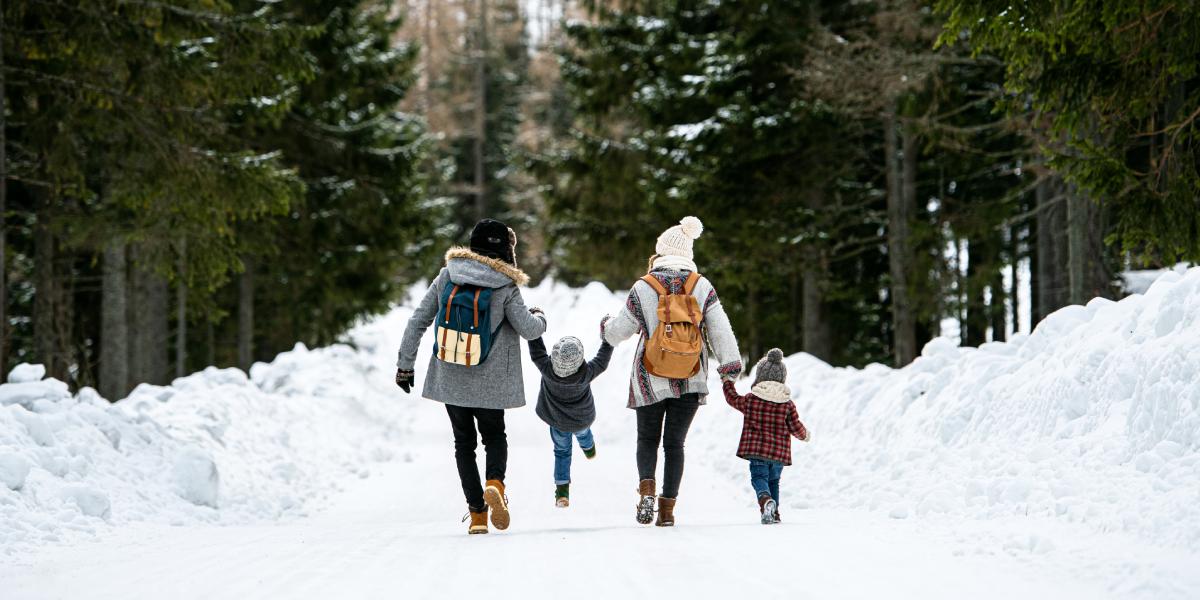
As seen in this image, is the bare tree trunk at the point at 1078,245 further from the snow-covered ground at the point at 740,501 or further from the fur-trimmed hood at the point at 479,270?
the fur-trimmed hood at the point at 479,270

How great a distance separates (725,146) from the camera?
1558 cm

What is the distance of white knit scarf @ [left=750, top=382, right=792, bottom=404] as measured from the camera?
6.80 meters

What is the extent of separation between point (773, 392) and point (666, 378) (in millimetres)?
1022

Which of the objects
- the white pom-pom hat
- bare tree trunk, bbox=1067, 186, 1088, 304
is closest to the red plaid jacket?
the white pom-pom hat

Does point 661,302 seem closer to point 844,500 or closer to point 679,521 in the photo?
point 679,521

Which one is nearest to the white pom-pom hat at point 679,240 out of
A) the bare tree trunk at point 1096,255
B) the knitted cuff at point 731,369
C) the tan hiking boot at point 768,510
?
the knitted cuff at point 731,369

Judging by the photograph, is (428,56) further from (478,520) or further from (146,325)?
(478,520)

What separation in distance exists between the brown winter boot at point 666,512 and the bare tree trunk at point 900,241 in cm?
945

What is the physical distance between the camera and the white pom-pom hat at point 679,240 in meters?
6.41

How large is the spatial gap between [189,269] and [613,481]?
6014 millimetres

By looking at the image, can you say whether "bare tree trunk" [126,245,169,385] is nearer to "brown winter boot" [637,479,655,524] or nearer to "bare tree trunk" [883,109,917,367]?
"brown winter boot" [637,479,655,524]

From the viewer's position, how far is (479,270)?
240 inches

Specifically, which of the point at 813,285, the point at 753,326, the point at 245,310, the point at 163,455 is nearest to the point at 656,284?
the point at 163,455

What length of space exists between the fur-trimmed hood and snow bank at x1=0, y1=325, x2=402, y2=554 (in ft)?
9.25
